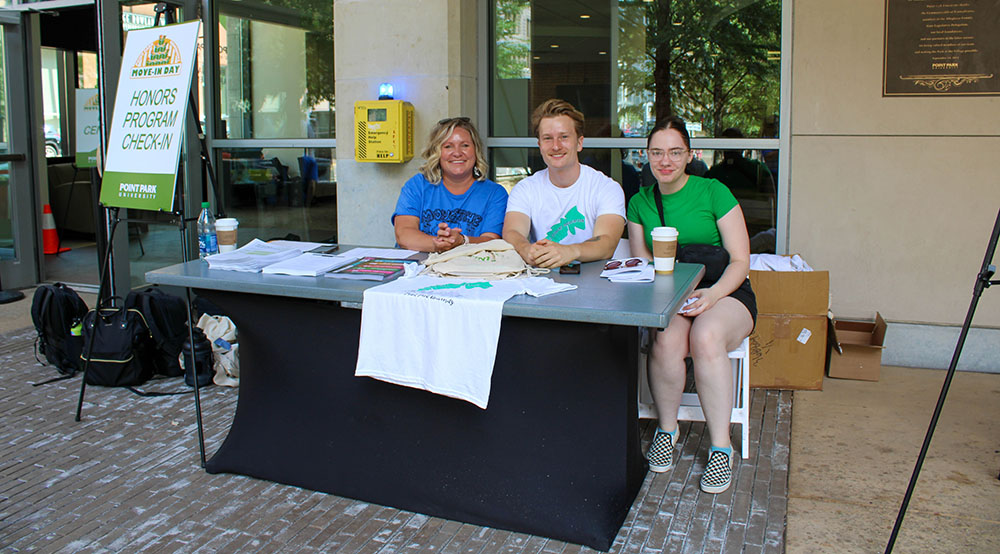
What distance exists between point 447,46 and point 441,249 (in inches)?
75.3

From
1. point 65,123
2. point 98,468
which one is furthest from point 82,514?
point 65,123

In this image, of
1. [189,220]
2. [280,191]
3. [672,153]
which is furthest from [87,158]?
[672,153]

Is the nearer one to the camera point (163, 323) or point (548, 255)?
point (548, 255)

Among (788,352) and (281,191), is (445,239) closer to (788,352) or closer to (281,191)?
(788,352)

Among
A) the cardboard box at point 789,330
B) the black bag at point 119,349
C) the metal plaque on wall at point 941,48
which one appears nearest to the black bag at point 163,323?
the black bag at point 119,349

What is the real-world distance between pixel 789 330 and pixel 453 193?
1.79 metres

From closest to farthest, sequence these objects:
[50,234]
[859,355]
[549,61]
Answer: [859,355], [549,61], [50,234]

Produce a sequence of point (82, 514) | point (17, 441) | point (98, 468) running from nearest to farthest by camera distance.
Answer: point (82, 514) < point (98, 468) < point (17, 441)

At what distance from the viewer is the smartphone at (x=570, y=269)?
3031 mm

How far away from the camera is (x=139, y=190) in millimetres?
4137

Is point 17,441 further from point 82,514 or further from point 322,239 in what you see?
point 322,239

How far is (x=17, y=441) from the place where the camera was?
12.1 feet

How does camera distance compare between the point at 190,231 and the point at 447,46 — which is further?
the point at 190,231

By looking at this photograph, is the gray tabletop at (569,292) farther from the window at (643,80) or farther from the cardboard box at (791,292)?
the window at (643,80)
